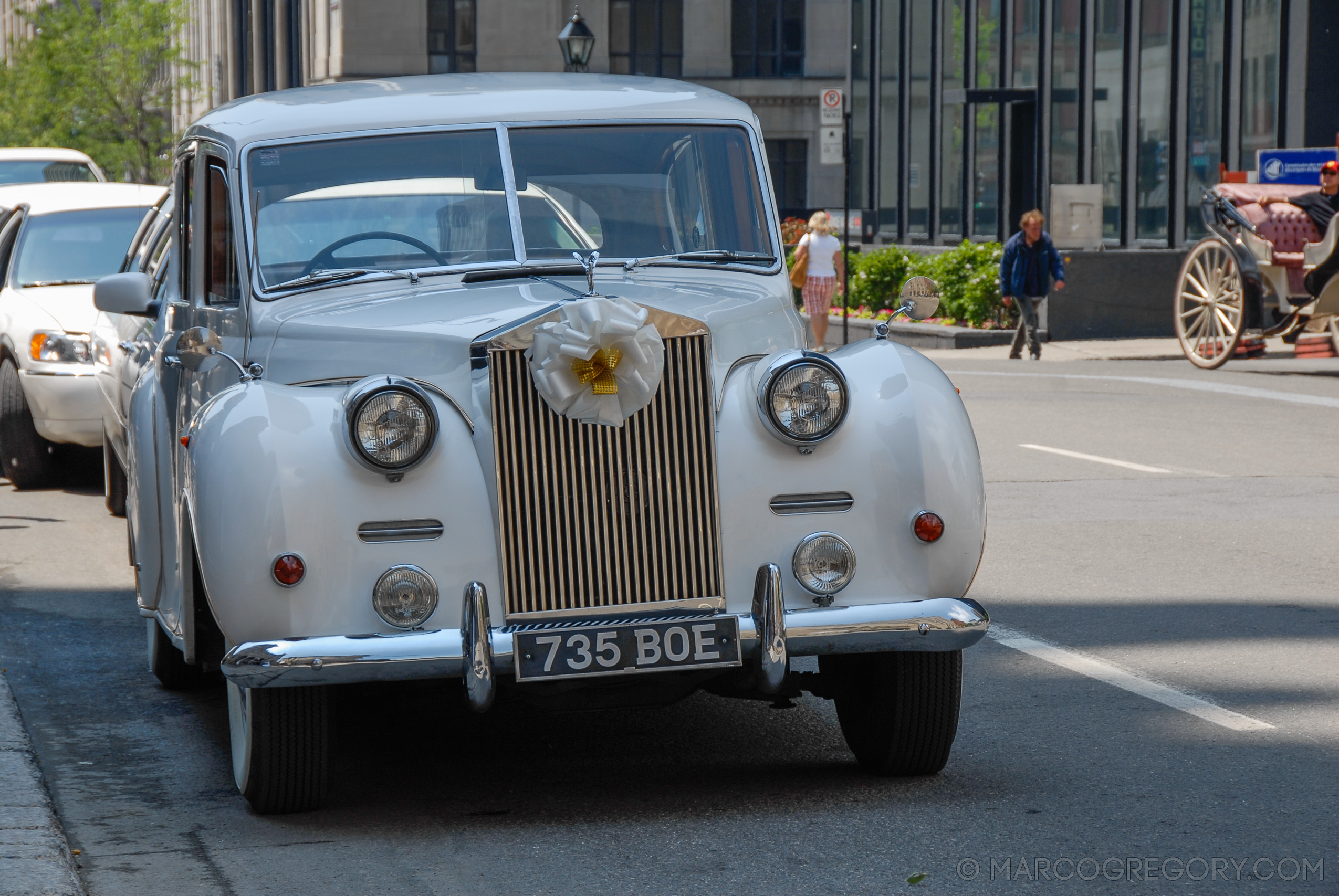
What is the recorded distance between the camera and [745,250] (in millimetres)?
6320

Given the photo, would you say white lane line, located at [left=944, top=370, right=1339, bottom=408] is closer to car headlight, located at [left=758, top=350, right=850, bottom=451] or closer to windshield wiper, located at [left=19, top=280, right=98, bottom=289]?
windshield wiper, located at [left=19, top=280, right=98, bottom=289]

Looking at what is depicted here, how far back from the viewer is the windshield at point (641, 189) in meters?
6.11

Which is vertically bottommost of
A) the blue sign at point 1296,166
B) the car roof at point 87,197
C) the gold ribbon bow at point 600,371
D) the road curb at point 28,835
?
the road curb at point 28,835

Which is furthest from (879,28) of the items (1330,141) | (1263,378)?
(1263,378)

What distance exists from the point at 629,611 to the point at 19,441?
28.3 ft

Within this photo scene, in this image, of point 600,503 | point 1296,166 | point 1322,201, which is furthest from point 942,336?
point 600,503

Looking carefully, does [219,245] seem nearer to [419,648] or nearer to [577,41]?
[419,648]

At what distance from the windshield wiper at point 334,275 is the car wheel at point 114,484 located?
5.04 metres

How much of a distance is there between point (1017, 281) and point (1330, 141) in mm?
6221

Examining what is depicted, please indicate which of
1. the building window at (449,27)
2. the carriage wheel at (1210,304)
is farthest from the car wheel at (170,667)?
the building window at (449,27)

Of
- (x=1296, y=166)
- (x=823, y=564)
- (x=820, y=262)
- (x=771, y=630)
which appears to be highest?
(x=1296, y=166)

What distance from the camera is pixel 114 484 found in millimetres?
10875

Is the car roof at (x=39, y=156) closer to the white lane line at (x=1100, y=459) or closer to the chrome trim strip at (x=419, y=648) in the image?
the white lane line at (x=1100, y=459)

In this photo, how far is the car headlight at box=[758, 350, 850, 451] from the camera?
16.9 feet
